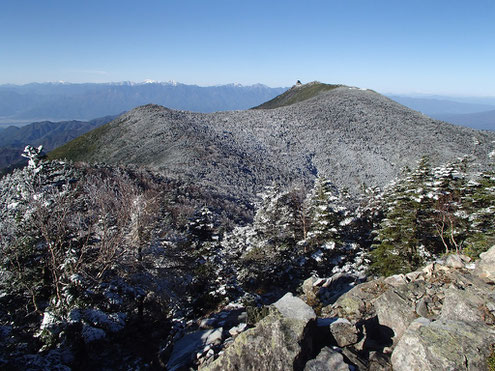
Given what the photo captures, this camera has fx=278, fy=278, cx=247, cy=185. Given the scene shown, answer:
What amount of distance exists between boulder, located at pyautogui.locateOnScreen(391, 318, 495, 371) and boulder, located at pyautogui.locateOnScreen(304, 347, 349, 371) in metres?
1.25

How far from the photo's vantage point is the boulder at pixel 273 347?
6086 millimetres

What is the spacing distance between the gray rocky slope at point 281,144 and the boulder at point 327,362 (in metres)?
34.6

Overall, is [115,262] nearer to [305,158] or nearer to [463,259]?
[463,259]

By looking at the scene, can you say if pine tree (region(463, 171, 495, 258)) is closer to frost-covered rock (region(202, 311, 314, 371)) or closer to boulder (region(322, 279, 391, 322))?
boulder (region(322, 279, 391, 322))

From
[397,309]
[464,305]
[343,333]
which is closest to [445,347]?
[464,305]

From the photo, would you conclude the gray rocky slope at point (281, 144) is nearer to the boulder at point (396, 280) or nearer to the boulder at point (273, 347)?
the boulder at point (396, 280)

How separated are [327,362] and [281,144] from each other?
179ft

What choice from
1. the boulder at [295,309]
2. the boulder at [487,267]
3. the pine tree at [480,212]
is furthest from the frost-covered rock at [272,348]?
the pine tree at [480,212]

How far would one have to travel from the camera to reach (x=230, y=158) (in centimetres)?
5006

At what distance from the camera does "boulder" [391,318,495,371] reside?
5.68 meters

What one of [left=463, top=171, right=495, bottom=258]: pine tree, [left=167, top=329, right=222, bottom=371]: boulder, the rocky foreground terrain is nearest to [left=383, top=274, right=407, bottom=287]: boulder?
the rocky foreground terrain

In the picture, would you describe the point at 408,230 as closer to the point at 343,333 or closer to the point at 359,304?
the point at 359,304

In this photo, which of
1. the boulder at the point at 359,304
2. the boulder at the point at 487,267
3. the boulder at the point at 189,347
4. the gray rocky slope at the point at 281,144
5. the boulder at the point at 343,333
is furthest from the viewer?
the gray rocky slope at the point at 281,144

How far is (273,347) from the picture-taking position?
6.21m
